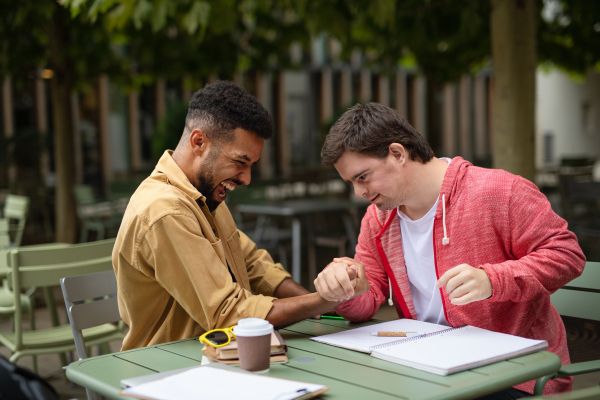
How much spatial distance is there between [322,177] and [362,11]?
232 inches

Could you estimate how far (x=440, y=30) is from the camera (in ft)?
20.6

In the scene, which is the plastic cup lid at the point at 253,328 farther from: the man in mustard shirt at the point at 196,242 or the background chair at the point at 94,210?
the background chair at the point at 94,210

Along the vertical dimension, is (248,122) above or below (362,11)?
below

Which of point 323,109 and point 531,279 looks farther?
point 323,109

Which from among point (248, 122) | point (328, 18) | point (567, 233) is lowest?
point (567, 233)

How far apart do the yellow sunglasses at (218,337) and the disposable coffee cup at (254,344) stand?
0.11 meters

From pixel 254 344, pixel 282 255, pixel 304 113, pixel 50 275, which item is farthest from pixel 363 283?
pixel 304 113

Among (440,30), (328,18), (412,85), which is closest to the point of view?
(328,18)

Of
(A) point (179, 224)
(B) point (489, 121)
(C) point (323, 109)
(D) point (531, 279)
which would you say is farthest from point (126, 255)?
(B) point (489, 121)

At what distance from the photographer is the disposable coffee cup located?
1.46 m

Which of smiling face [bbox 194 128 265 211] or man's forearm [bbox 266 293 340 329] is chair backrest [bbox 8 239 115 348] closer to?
smiling face [bbox 194 128 265 211]

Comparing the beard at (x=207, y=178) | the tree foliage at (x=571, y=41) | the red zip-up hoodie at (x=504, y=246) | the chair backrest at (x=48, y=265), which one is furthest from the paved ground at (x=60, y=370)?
the tree foliage at (x=571, y=41)

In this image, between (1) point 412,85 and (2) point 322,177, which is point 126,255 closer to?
(2) point 322,177

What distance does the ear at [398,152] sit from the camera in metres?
1.98
